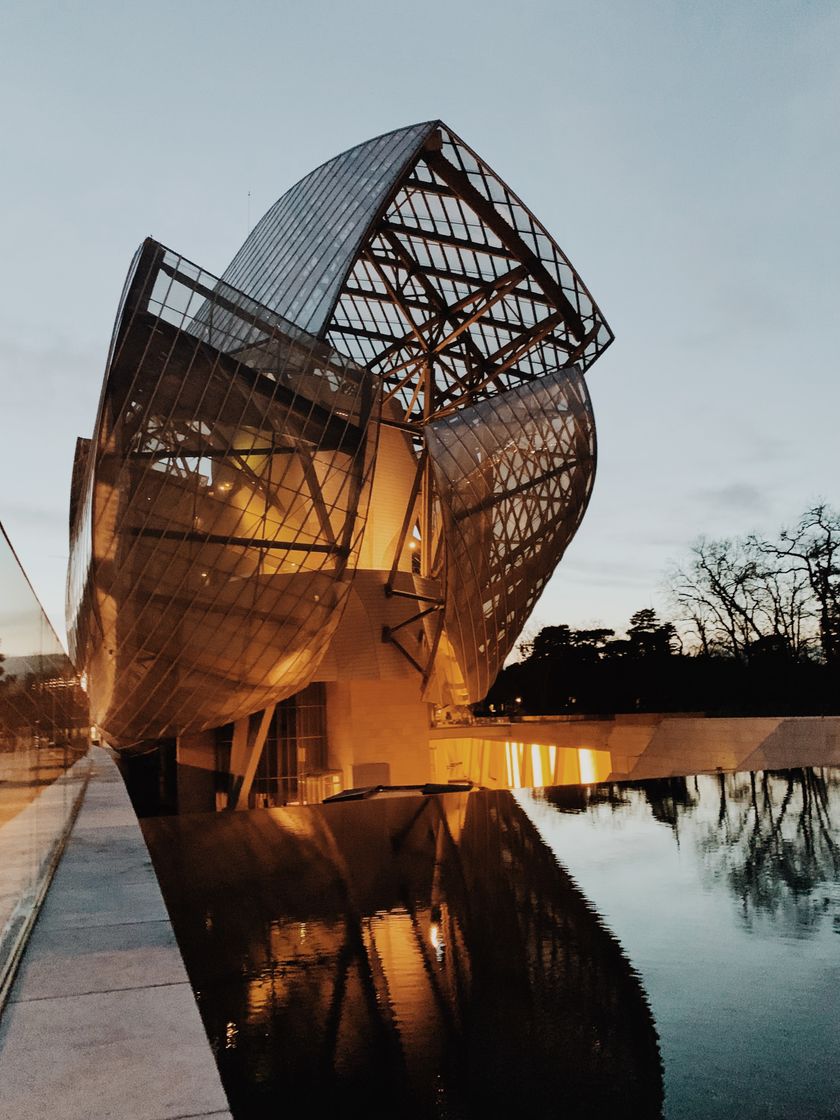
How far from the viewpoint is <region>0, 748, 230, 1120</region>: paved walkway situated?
2.71m

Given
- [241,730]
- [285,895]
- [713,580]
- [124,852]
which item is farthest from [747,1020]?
[713,580]

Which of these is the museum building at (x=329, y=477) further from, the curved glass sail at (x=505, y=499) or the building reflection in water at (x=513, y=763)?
the building reflection in water at (x=513, y=763)

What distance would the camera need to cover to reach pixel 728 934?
223 inches

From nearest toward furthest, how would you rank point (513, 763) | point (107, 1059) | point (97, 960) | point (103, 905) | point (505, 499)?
1. point (107, 1059)
2. point (97, 960)
3. point (103, 905)
4. point (505, 499)
5. point (513, 763)

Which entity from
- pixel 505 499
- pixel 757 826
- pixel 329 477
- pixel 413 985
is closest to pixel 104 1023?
pixel 413 985

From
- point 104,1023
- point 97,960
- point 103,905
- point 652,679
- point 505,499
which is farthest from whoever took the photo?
point 652,679

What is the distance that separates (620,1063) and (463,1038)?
701 millimetres

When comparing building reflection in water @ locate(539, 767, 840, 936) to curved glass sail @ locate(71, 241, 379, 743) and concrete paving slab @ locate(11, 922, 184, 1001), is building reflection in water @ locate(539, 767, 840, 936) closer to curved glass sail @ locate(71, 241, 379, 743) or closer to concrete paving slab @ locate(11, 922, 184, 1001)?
concrete paving slab @ locate(11, 922, 184, 1001)

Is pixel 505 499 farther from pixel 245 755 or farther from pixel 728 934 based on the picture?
pixel 728 934

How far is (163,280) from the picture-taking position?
21.1 metres

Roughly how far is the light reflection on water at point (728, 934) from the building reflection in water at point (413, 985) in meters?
0.20

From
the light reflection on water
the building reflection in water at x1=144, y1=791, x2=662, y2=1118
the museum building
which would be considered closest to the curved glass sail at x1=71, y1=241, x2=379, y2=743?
the museum building

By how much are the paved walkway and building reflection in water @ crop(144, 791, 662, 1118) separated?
416 mm

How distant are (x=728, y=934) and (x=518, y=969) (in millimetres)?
1623
